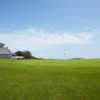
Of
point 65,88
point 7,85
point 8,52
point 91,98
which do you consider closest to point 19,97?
point 7,85

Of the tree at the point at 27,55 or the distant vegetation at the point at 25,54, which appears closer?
the tree at the point at 27,55

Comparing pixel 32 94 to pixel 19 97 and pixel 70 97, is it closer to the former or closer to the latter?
pixel 19 97

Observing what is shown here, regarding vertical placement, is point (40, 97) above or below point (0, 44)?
below

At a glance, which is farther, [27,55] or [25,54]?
[25,54]

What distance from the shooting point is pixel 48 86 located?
1030cm

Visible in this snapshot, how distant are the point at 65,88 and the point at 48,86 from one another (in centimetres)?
116

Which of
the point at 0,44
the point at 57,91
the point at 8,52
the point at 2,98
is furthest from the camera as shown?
the point at 0,44

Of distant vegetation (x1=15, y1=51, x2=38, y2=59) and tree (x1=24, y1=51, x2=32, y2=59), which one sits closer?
tree (x1=24, y1=51, x2=32, y2=59)

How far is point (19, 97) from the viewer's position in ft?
28.0

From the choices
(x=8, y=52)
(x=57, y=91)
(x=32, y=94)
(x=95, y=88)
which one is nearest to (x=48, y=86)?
(x=57, y=91)

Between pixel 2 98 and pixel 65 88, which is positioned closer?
pixel 2 98

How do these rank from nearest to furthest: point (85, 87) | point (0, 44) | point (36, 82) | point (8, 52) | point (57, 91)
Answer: point (57, 91) < point (85, 87) < point (36, 82) < point (8, 52) < point (0, 44)

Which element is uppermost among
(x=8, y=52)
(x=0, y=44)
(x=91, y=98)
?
(x=0, y=44)

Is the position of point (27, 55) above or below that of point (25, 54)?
below
